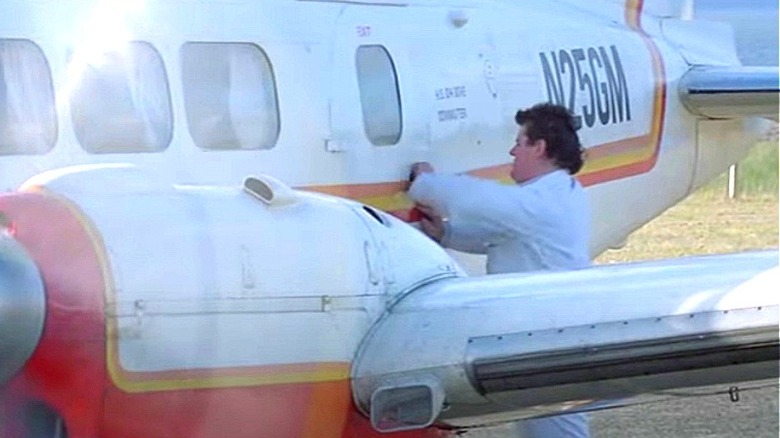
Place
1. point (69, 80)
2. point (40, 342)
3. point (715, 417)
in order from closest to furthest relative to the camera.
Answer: point (40, 342) → point (69, 80) → point (715, 417)

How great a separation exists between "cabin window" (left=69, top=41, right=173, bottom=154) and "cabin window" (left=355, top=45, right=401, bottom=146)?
1130mm

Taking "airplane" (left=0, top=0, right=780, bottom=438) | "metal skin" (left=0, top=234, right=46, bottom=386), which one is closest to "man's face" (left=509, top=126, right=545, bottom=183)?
"airplane" (left=0, top=0, right=780, bottom=438)

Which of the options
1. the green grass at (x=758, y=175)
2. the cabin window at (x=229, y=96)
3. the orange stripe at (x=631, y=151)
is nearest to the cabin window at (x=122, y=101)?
the cabin window at (x=229, y=96)

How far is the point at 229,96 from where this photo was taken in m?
6.60

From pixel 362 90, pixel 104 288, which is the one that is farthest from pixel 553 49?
pixel 104 288

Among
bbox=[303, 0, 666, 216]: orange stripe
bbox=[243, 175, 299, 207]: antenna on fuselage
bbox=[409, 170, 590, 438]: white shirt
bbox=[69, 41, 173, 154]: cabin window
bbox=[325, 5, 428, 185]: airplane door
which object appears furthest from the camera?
bbox=[303, 0, 666, 216]: orange stripe

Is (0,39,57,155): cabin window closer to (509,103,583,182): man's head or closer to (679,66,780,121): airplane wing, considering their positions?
(509,103,583,182): man's head

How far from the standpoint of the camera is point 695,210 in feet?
70.4

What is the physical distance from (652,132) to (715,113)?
1.54 ft

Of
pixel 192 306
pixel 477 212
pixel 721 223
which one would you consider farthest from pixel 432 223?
pixel 721 223

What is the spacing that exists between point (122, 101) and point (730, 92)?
14.0 feet

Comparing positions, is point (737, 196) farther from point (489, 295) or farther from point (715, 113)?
point (489, 295)

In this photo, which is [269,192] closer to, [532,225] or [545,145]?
[532,225]

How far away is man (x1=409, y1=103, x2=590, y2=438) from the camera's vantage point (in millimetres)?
5801
